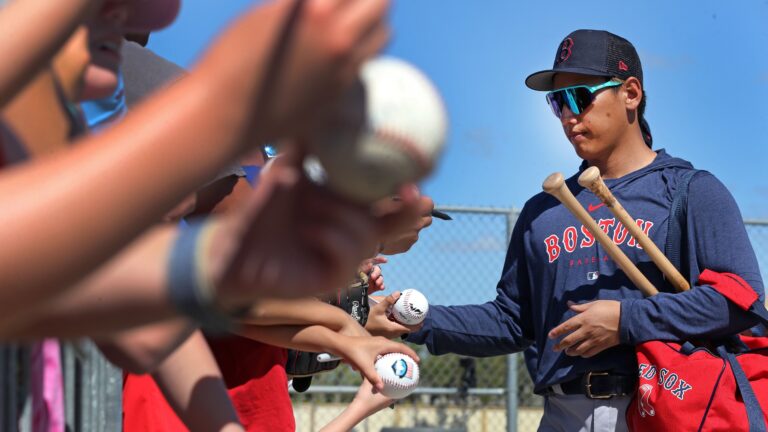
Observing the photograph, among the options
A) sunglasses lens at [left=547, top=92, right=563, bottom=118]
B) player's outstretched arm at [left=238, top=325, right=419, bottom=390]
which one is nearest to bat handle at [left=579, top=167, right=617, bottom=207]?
sunglasses lens at [left=547, top=92, right=563, bottom=118]

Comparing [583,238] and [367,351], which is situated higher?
[583,238]

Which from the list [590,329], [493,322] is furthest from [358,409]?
[590,329]

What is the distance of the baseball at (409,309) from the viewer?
3.81 meters

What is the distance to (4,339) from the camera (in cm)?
115

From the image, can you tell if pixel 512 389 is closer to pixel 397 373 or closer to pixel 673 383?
pixel 673 383

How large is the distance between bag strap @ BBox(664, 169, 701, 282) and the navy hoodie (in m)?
0.03

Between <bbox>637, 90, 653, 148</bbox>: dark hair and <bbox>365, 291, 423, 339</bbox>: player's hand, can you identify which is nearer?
<bbox>365, 291, 423, 339</bbox>: player's hand

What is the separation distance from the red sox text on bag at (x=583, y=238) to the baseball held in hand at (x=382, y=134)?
9.16 ft

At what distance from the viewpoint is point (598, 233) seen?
3.73 metres

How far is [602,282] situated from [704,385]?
0.59m

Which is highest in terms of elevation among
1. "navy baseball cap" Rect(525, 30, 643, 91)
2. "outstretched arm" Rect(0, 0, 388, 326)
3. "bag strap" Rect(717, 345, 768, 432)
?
"navy baseball cap" Rect(525, 30, 643, 91)

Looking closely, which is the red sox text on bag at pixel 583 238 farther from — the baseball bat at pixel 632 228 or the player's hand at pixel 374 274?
the player's hand at pixel 374 274

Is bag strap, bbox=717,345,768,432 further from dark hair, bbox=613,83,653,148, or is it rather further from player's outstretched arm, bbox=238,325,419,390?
player's outstretched arm, bbox=238,325,419,390

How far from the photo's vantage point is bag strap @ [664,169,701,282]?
148 inches
